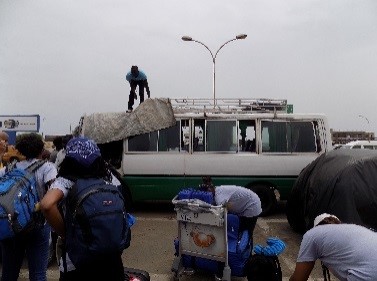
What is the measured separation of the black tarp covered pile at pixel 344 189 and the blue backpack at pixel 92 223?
4.01 meters

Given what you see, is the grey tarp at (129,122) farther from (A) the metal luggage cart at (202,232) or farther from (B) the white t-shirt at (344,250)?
(B) the white t-shirt at (344,250)

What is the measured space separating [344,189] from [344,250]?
9.82 ft

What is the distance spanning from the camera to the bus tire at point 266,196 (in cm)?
844

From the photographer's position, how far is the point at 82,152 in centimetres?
249

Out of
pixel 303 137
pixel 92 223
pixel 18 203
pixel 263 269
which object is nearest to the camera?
pixel 92 223

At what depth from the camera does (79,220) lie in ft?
7.45

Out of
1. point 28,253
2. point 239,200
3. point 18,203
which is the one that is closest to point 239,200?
point 239,200

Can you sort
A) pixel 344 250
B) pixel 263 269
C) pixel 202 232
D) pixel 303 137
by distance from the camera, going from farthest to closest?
pixel 303 137, pixel 202 232, pixel 263 269, pixel 344 250

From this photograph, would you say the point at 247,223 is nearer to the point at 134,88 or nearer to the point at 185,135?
the point at 185,135

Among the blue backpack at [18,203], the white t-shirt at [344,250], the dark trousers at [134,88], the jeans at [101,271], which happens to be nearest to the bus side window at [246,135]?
the dark trousers at [134,88]

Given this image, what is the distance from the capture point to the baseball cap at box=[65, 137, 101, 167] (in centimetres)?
248

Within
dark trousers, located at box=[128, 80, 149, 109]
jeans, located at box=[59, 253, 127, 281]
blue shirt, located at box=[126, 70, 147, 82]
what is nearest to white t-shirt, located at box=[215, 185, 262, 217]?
jeans, located at box=[59, 253, 127, 281]

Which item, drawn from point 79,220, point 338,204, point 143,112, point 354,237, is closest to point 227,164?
point 143,112

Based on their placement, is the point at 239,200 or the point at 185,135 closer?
the point at 239,200
